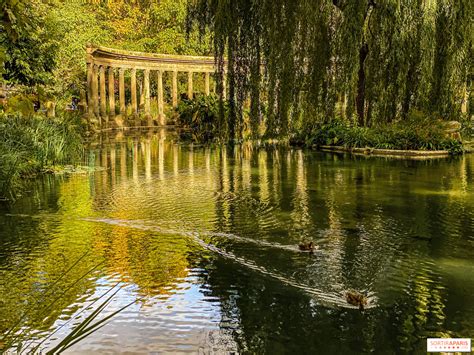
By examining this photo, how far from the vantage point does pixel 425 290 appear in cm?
647

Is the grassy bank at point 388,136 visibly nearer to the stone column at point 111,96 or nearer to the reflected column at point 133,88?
the stone column at point 111,96

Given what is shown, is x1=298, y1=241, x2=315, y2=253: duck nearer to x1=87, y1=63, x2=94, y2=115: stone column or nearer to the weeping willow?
the weeping willow

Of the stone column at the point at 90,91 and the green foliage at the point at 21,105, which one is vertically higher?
the stone column at the point at 90,91

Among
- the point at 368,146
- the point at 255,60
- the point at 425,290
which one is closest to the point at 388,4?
the point at 368,146

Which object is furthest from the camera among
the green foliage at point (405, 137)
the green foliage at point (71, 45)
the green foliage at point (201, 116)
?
the green foliage at point (71, 45)

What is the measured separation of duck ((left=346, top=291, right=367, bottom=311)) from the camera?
5.95 metres

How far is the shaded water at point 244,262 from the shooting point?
17.4ft

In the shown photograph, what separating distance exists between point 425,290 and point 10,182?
9.57 m

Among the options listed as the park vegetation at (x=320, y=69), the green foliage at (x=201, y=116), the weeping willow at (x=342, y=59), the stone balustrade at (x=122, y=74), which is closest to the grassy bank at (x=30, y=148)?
the park vegetation at (x=320, y=69)

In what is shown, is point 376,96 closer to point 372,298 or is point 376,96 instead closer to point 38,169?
point 38,169

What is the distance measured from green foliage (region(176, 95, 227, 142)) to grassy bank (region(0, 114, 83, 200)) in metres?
15.1

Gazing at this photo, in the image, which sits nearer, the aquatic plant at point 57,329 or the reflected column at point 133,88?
the aquatic plant at point 57,329

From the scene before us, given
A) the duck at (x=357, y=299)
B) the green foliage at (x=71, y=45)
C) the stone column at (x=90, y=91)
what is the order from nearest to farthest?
the duck at (x=357, y=299)
the green foliage at (x=71, y=45)
the stone column at (x=90, y=91)

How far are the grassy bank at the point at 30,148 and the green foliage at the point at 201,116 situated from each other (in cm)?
1508
